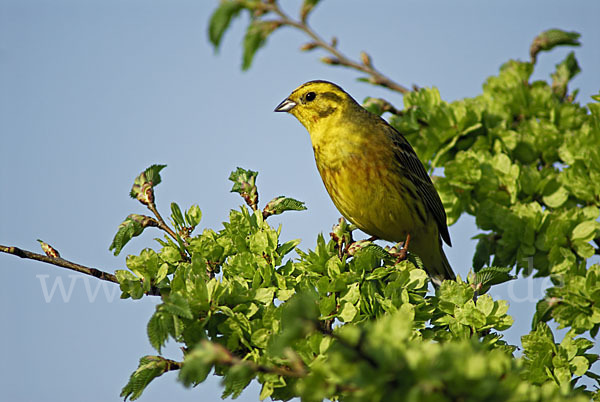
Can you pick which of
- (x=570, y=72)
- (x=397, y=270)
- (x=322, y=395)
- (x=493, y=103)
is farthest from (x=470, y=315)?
(x=570, y=72)

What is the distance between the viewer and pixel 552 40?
4770 millimetres

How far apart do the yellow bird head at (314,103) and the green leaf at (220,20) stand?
2.99 meters

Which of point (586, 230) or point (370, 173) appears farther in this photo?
point (370, 173)

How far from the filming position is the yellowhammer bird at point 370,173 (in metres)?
5.14

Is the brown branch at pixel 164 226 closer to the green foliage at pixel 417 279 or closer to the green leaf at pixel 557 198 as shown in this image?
the green foliage at pixel 417 279

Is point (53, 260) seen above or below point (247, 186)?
below

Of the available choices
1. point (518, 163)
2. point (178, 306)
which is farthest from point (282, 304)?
point (518, 163)

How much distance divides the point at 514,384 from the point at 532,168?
127 inches

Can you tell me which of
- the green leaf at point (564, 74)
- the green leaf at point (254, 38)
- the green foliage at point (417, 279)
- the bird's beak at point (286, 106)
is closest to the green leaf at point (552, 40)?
the green foliage at point (417, 279)

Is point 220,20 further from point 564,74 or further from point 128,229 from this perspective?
point 564,74

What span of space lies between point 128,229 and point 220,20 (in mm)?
1314

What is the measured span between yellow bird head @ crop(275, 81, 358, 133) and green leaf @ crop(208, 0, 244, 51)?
2987 mm

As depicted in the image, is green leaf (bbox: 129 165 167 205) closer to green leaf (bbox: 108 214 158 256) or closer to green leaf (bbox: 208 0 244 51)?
green leaf (bbox: 108 214 158 256)

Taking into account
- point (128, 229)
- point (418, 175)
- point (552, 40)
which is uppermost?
point (552, 40)
